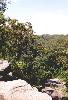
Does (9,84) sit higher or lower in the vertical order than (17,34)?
lower

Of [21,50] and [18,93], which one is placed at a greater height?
[21,50]

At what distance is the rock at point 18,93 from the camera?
703 inches

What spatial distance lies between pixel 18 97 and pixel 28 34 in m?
20.8

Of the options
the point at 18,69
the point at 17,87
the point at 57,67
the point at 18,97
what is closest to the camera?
the point at 18,97

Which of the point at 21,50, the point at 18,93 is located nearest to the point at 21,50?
the point at 21,50

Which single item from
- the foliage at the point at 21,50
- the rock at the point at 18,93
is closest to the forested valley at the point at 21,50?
the foliage at the point at 21,50

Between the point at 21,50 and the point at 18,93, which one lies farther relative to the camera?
the point at 21,50

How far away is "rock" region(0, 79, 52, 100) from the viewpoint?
17859 mm

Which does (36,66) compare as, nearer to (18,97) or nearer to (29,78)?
(29,78)

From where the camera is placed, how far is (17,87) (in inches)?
771

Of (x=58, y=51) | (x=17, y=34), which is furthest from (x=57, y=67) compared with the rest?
(x=17, y=34)

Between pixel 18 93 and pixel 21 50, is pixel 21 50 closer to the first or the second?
pixel 21 50

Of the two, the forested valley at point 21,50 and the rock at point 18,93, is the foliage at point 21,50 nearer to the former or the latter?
the forested valley at point 21,50

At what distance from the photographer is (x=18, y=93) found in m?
18.4
